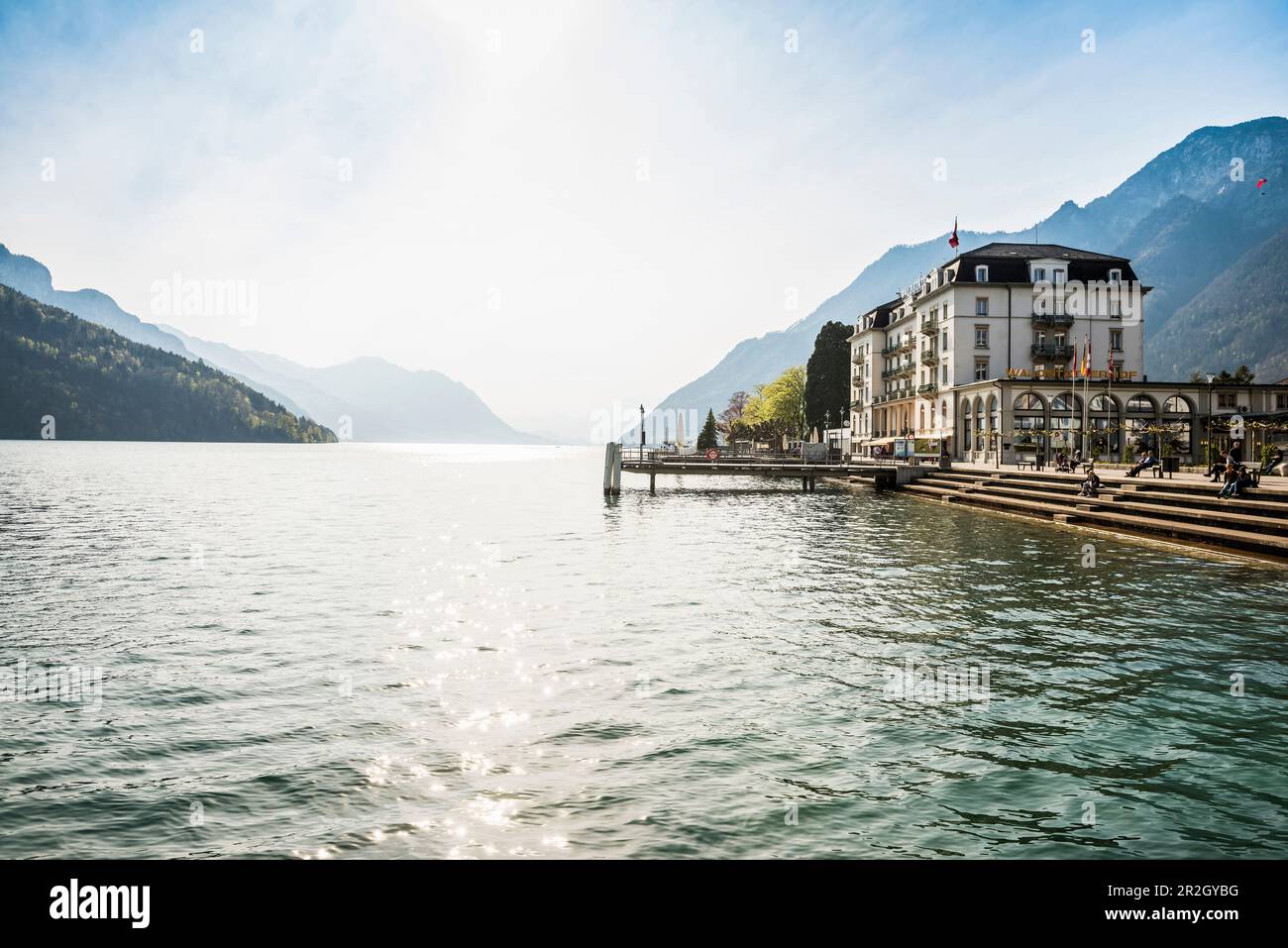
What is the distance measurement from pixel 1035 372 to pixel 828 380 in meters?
42.8

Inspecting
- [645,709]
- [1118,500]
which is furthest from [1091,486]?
[645,709]

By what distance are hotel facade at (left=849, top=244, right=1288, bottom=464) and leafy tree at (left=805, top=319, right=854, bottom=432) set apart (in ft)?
44.7

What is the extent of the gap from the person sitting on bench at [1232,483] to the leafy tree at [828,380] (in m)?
78.5

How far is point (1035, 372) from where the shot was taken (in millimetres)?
67125

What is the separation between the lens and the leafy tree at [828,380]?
10825cm

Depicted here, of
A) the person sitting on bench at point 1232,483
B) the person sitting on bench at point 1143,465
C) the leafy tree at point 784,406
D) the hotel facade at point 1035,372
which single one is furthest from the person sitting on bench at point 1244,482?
the leafy tree at point 784,406

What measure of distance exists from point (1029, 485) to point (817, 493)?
69.8 feet

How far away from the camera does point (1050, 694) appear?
1137 cm

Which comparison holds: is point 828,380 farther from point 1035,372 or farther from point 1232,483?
point 1232,483

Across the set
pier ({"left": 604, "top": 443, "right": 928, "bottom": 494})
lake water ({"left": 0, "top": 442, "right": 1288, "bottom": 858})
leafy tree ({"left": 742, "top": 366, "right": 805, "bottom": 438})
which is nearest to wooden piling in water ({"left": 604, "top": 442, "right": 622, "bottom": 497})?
pier ({"left": 604, "top": 443, "right": 928, "bottom": 494})

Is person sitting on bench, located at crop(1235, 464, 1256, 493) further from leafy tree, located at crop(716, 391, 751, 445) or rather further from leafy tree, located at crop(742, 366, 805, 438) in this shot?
leafy tree, located at crop(716, 391, 751, 445)

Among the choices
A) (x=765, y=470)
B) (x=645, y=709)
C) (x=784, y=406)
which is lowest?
(x=645, y=709)

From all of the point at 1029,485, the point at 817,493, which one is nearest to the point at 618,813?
the point at 1029,485

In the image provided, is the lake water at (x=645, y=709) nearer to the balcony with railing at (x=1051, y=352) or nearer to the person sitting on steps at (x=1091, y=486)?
the person sitting on steps at (x=1091, y=486)
